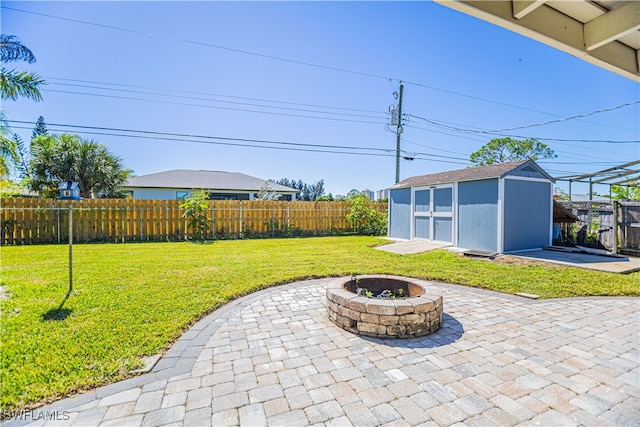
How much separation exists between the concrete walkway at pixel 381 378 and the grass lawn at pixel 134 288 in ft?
1.06

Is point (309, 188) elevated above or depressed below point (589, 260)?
above

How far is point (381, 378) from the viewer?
2.42m

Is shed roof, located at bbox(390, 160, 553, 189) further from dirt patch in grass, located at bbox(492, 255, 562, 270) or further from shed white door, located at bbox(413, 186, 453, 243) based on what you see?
dirt patch in grass, located at bbox(492, 255, 562, 270)

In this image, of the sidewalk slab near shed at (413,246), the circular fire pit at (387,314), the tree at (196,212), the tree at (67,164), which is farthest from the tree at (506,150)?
the tree at (67,164)

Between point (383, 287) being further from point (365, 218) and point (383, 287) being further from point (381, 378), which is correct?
point (365, 218)

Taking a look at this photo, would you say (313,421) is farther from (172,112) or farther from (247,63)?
(172,112)

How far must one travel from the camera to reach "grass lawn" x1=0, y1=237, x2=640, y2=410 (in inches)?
97.4

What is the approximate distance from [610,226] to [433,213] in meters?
4.91

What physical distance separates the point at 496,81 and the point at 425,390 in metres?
14.9

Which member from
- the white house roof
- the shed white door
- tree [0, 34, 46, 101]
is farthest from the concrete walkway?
the white house roof

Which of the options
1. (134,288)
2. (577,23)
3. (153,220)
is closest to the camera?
(577,23)

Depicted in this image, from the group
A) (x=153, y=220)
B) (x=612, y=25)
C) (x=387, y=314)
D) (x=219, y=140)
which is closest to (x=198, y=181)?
(x=219, y=140)

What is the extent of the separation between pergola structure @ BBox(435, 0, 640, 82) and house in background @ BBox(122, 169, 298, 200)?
18.0m

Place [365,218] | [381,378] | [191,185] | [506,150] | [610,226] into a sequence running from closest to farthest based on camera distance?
[381,378]
[610,226]
[365,218]
[191,185]
[506,150]
